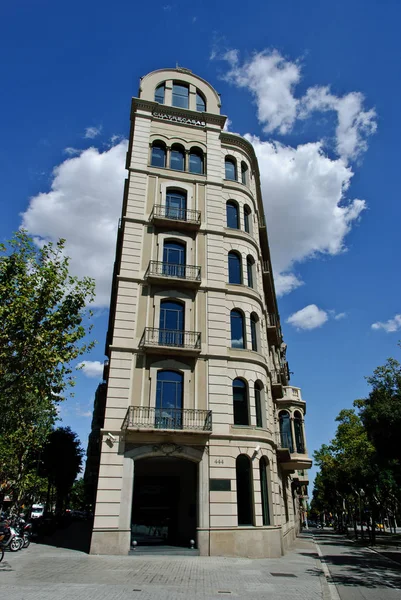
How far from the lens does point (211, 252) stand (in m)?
23.0

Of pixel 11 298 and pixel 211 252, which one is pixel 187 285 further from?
pixel 11 298

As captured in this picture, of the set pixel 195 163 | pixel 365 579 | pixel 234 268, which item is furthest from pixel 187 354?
pixel 195 163

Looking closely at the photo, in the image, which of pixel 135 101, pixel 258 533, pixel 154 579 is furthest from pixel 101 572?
pixel 135 101

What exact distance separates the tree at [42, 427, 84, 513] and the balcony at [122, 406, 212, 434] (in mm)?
26516

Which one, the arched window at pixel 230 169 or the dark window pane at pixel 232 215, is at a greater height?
the arched window at pixel 230 169

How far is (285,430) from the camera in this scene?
1356 inches

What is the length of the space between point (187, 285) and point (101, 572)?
13.0 metres

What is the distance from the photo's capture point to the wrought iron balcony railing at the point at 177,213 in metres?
22.8

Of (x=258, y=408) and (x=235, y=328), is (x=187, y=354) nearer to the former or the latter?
(x=235, y=328)

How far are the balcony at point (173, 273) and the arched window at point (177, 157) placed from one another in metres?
7.01

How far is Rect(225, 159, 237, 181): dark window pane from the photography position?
86.1ft

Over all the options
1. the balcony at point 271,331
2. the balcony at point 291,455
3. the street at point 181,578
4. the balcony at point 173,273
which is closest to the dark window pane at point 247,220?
the balcony at point 173,273

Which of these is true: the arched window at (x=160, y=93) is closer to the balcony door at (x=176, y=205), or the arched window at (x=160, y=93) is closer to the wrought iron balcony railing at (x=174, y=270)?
the balcony door at (x=176, y=205)

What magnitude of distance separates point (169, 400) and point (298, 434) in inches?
780
